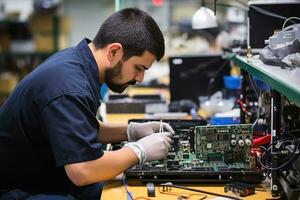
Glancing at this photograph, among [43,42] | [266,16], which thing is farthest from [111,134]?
[43,42]

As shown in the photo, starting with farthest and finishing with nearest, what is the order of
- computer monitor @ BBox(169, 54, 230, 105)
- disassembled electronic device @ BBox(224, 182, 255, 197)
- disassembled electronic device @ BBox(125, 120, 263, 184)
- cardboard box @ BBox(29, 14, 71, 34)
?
1. cardboard box @ BBox(29, 14, 71, 34)
2. computer monitor @ BBox(169, 54, 230, 105)
3. disassembled electronic device @ BBox(125, 120, 263, 184)
4. disassembled electronic device @ BBox(224, 182, 255, 197)

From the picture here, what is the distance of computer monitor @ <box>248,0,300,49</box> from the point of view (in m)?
2.12

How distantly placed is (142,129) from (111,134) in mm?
154

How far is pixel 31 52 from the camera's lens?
5367 mm

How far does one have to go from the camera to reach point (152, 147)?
167 cm

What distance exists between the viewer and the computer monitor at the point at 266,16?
6.95 feet

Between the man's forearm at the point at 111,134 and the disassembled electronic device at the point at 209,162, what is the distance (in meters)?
0.32

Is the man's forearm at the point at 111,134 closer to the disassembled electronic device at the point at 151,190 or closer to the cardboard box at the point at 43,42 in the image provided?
the disassembled electronic device at the point at 151,190

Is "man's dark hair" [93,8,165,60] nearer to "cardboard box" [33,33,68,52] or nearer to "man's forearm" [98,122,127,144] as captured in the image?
"man's forearm" [98,122,127,144]

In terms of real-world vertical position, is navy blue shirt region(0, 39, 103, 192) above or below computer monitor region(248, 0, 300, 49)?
below

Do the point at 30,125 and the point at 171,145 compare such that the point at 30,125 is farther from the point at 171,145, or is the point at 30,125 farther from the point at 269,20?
the point at 269,20

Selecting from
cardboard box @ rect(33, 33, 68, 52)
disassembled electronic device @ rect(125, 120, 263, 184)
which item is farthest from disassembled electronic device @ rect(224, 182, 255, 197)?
cardboard box @ rect(33, 33, 68, 52)

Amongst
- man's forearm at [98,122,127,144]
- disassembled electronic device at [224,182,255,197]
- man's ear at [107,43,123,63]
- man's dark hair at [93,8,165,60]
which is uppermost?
man's dark hair at [93,8,165,60]

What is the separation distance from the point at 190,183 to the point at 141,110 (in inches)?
55.2
